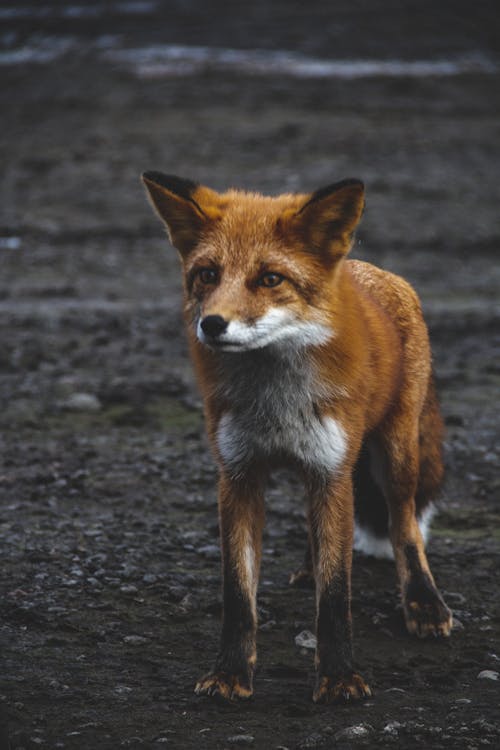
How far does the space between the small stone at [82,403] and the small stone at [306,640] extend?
12.2ft

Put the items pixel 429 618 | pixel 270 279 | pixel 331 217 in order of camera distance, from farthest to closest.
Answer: pixel 429 618
pixel 331 217
pixel 270 279

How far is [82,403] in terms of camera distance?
7.81 metres

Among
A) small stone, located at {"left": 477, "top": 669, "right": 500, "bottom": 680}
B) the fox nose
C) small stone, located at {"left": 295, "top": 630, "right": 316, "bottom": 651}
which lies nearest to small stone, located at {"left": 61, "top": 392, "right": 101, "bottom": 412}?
small stone, located at {"left": 295, "top": 630, "right": 316, "bottom": 651}

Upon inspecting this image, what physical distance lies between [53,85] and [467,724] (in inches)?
737

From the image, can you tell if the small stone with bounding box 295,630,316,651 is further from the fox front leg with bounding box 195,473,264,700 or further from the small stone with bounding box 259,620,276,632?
the fox front leg with bounding box 195,473,264,700

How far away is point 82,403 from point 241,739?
15.3 feet

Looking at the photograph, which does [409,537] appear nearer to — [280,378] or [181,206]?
[280,378]

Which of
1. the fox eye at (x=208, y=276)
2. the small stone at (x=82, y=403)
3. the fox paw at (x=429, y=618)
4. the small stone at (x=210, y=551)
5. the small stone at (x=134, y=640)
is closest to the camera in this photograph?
the fox eye at (x=208, y=276)

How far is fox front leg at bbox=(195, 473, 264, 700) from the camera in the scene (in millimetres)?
3812

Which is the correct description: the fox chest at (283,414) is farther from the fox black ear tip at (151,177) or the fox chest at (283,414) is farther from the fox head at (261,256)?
the fox black ear tip at (151,177)

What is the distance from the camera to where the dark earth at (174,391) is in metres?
3.80

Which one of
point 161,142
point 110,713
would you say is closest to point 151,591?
point 110,713

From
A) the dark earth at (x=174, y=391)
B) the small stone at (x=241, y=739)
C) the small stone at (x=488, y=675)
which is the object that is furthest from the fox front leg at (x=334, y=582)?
the small stone at (x=488, y=675)

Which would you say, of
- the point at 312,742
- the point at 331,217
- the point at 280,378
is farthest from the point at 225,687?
the point at 331,217
